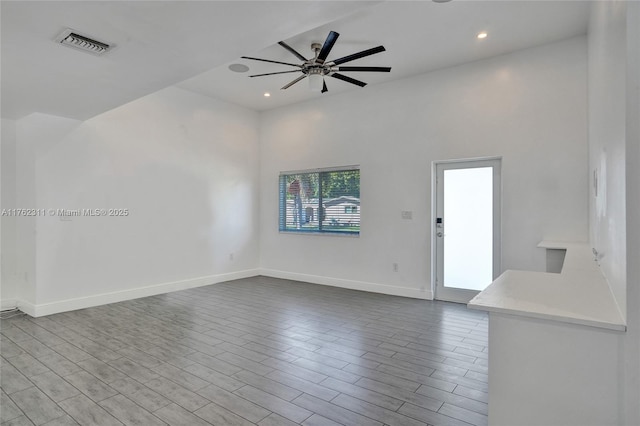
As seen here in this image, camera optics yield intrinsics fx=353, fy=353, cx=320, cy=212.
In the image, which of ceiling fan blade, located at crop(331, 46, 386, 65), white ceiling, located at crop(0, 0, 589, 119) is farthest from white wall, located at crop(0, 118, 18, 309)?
ceiling fan blade, located at crop(331, 46, 386, 65)

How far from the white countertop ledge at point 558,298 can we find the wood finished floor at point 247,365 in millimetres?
897

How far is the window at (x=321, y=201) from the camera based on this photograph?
6.18 meters

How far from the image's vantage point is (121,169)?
527 cm

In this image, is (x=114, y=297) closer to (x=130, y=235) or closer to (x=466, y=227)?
(x=130, y=235)

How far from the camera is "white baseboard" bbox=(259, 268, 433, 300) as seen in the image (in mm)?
5359

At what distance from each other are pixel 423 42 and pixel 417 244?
2789 millimetres

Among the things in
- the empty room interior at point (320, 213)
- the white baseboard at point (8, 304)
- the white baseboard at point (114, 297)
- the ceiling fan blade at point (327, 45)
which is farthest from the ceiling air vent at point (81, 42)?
the white baseboard at point (8, 304)

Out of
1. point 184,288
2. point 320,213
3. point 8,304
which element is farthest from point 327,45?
point 8,304

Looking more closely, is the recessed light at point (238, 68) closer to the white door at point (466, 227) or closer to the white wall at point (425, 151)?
the white wall at point (425, 151)

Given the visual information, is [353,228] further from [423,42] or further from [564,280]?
[564,280]

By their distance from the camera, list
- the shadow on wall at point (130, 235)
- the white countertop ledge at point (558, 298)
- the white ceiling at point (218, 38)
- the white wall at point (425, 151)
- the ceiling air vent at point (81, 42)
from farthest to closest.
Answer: the shadow on wall at point (130, 235)
the white wall at point (425, 151)
the ceiling air vent at point (81, 42)
the white ceiling at point (218, 38)
the white countertop ledge at point (558, 298)

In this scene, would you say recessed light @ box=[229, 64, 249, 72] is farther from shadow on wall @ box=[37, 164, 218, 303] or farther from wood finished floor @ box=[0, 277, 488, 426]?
wood finished floor @ box=[0, 277, 488, 426]

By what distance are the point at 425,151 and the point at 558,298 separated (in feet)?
12.6

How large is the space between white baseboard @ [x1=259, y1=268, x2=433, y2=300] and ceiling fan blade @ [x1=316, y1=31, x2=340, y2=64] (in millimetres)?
3499
